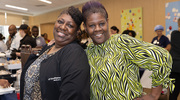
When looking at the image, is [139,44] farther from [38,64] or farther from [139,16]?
[139,16]

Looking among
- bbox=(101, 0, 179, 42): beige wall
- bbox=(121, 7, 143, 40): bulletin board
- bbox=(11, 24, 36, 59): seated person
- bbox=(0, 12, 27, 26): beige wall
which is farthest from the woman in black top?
bbox=(0, 12, 27, 26): beige wall

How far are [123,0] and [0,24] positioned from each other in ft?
22.6

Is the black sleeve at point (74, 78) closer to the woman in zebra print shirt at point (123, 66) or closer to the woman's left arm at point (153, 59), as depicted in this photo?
the woman in zebra print shirt at point (123, 66)

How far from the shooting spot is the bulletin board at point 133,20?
5.21 meters

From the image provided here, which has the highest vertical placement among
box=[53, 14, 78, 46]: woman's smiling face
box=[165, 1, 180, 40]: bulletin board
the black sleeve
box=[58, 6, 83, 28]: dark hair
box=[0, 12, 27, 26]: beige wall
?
box=[0, 12, 27, 26]: beige wall

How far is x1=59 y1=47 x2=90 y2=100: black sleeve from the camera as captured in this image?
721 millimetres

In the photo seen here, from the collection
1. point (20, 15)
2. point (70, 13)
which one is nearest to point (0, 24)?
point (20, 15)

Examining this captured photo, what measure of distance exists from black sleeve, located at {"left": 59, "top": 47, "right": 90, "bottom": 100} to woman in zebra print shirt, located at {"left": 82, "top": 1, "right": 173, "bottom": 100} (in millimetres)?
138

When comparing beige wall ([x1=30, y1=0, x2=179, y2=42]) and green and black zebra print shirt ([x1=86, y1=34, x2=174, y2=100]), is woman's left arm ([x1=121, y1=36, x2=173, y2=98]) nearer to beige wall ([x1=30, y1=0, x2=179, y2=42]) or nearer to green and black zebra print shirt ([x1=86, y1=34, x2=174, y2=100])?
green and black zebra print shirt ([x1=86, y1=34, x2=174, y2=100])

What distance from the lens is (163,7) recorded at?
4637 millimetres

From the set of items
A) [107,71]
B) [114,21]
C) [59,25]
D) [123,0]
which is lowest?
[107,71]

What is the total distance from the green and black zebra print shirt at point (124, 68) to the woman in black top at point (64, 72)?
0.38 feet

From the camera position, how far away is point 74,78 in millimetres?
731

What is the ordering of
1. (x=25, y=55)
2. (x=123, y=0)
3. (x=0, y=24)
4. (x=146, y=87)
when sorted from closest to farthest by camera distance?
(x=25, y=55) < (x=146, y=87) < (x=123, y=0) < (x=0, y=24)
